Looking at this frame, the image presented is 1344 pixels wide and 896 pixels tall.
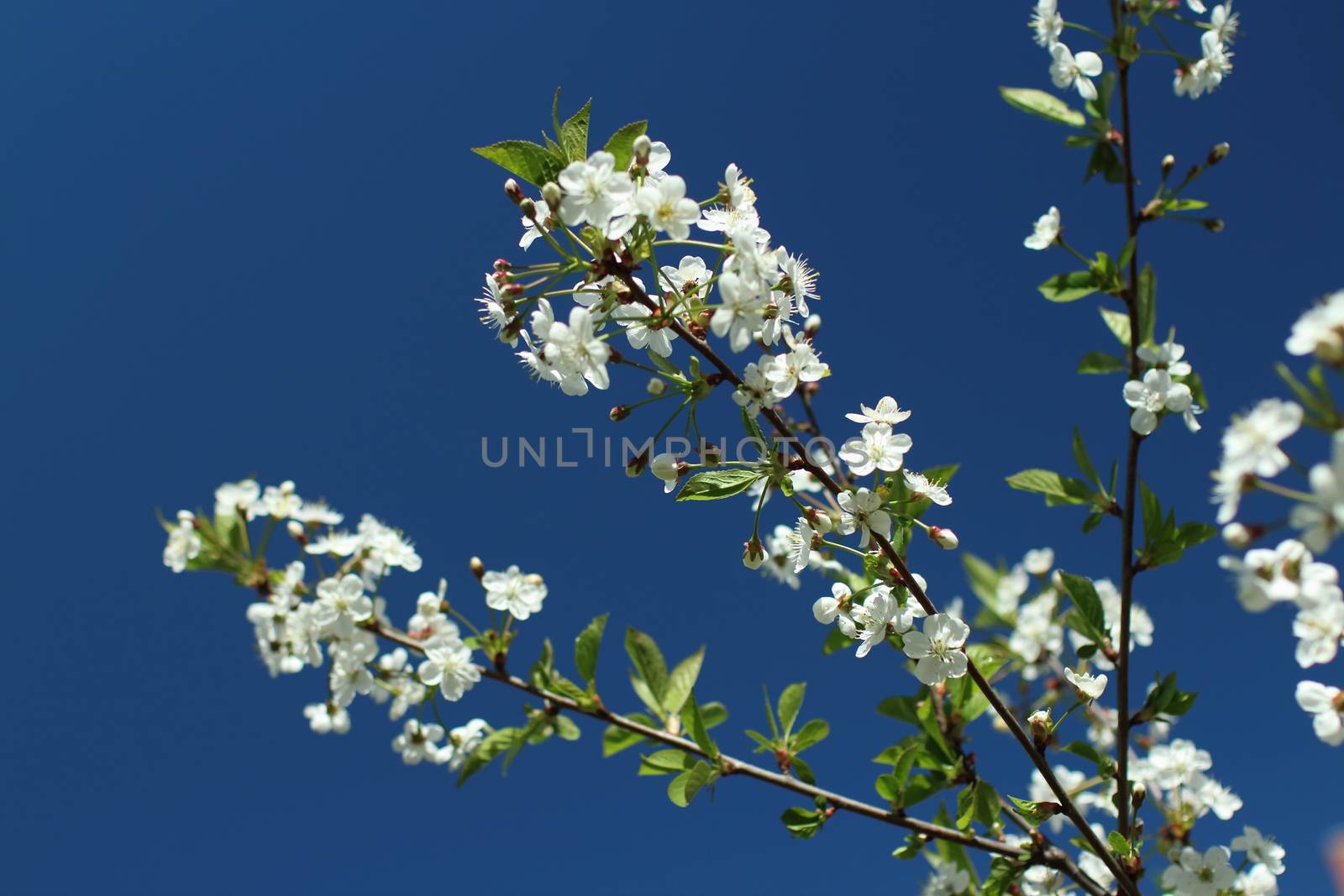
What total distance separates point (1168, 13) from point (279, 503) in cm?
317

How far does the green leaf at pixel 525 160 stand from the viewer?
1.88m

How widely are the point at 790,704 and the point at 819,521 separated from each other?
1.04 meters

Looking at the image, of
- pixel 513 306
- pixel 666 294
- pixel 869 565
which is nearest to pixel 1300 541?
pixel 869 565

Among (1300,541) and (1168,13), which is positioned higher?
(1168,13)

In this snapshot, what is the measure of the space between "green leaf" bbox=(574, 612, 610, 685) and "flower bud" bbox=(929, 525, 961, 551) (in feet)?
3.68

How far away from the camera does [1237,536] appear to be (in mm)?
1246

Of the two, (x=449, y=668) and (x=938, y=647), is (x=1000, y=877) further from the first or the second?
(x=449, y=668)

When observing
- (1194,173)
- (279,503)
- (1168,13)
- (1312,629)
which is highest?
(1168,13)

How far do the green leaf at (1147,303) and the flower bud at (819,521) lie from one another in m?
1.18

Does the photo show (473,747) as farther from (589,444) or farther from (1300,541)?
(1300,541)

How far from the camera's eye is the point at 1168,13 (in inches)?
96.0

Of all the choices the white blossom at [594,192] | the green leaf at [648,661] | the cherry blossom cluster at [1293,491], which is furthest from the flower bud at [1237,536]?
the green leaf at [648,661]

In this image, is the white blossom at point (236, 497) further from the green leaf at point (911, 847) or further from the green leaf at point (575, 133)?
the green leaf at point (911, 847)

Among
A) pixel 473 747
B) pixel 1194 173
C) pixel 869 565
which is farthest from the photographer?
pixel 473 747
